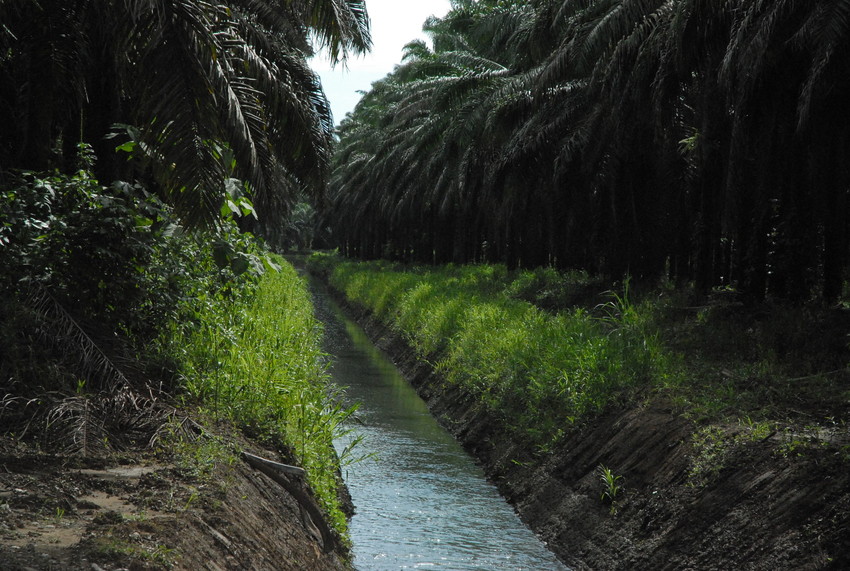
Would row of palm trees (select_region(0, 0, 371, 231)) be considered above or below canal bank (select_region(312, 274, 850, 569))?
above

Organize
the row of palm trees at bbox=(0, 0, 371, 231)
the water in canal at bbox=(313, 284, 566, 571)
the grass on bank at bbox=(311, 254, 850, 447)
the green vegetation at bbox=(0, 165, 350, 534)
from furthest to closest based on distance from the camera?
the grass on bank at bbox=(311, 254, 850, 447), the water in canal at bbox=(313, 284, 566, 571), the row of palm trees at bbox=(0, 0, 371, 231), the green vegetation at bbox=(0, 165, 350, 534)

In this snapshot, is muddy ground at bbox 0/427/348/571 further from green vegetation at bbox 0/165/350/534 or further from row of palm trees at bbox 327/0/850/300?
row of palm trees at bbox 327/0/850/300

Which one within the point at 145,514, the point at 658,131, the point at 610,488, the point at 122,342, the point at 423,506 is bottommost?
the point at 423,506

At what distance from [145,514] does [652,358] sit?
7.37 meters

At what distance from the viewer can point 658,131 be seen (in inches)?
498

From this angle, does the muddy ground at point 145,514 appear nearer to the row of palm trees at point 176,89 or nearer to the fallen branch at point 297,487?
the fallen branch at point 297,487

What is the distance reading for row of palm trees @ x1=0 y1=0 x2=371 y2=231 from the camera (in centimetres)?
639

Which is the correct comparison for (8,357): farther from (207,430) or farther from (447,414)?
(447,414)

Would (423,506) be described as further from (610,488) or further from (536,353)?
(536,353)

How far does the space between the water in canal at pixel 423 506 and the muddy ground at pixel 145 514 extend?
2.22 m

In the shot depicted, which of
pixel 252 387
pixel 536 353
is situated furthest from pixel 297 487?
pixel 536 353

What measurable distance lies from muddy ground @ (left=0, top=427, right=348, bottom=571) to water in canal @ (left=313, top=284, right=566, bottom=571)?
7.29 ft

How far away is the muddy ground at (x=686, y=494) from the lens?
581 centimetres

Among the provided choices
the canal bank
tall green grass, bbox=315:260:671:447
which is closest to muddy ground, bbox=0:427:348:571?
the canal bank
